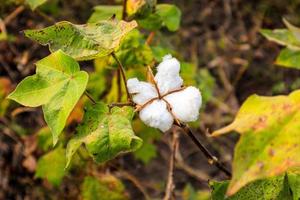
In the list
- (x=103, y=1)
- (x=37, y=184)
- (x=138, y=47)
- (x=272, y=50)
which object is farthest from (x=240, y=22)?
(x=138, y=47)

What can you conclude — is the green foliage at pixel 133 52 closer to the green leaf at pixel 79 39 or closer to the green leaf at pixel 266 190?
the green leaf at pixel 79 39

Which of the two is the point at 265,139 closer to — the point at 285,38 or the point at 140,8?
the point at 140,8

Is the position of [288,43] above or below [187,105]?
below

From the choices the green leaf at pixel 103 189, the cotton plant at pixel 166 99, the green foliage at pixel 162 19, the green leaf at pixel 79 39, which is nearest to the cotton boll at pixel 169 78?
the cotton plant at pixel 166 99

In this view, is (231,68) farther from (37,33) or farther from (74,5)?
(37,33)

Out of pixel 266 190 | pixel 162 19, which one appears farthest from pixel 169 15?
pixel 266 190

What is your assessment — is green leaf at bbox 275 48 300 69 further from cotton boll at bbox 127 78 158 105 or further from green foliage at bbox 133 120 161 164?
cotton boll at bbox 127 78 158 105
